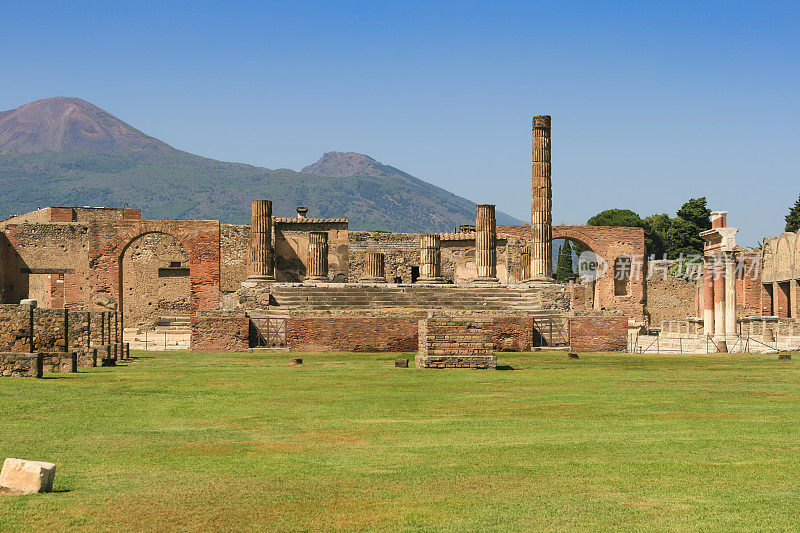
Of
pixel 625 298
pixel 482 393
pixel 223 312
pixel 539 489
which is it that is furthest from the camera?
pixel 625 298

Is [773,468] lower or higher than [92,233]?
lower

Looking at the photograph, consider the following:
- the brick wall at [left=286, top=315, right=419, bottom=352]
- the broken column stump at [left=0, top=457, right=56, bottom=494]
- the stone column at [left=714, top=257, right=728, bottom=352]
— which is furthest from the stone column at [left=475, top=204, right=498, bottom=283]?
the broken column stump at [left=0, top=457, right=56, bottom=494]

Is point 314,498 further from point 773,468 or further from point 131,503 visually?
point 773,468

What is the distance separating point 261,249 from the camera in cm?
3603

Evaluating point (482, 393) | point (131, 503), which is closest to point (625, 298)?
point (482, 393)

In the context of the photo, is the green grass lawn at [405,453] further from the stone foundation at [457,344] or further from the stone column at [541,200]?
the stone column at [541,200]

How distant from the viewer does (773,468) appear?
7.93 m

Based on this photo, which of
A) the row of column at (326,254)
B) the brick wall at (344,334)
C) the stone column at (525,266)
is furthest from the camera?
the stone column at (525,266)

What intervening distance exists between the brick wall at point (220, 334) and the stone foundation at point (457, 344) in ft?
25.0

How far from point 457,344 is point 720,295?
606 inches

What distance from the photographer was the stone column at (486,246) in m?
37.8

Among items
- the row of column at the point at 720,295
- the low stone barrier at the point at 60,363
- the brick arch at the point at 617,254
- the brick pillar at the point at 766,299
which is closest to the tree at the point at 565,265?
the brick arch at the point at 617,254

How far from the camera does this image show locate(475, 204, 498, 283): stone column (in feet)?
124

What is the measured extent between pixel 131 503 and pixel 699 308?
143 ft
